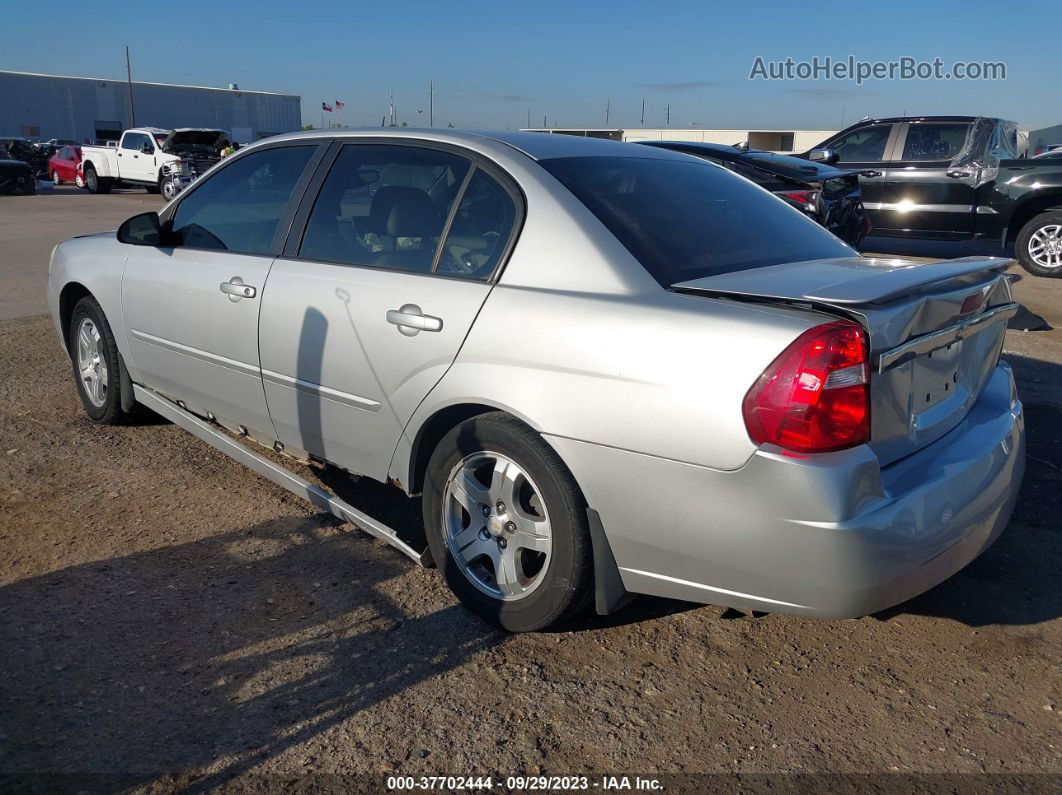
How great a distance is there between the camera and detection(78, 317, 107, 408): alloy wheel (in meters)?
5.08

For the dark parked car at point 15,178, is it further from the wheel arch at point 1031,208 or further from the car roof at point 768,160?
the wheel arch at point 1031,208

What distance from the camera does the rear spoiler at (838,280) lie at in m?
2.56

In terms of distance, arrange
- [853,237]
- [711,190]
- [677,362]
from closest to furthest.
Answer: [677,362] < [711,190] < [853,237]

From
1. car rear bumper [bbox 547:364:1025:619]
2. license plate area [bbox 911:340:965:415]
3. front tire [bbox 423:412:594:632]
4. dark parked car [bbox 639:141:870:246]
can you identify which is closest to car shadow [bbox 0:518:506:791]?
front tire [bbox 423:412:594:632]

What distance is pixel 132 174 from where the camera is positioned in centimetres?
2720

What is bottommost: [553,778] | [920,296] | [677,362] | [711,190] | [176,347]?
[553,778]

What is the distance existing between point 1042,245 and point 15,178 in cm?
2694

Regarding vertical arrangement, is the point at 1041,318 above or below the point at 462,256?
below

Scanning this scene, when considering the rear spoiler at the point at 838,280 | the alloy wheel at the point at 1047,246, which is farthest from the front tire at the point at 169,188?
the rear spoiler at the point at 838,280

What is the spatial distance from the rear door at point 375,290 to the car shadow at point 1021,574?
1870 mm

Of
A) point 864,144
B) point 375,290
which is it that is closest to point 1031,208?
point 864,144

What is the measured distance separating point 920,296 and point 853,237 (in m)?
8.43

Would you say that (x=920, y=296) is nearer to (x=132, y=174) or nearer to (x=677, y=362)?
(x=677, y=362)

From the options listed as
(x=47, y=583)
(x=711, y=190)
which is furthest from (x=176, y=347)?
(x=711, y=190)
